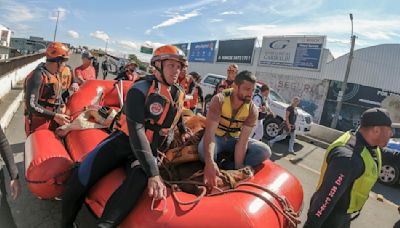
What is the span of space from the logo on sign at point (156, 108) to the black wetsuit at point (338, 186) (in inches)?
57.8

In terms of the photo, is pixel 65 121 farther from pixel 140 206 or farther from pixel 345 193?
pixel 345 193

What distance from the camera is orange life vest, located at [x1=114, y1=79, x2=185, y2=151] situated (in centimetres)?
283

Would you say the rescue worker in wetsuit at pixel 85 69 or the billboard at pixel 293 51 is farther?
the billboard at pixel 293 51

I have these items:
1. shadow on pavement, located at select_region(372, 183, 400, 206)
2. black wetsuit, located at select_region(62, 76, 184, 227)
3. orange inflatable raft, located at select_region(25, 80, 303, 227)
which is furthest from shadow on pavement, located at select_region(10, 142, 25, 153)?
shadow on pavement, located at select_region(372, 183, 400, 206)

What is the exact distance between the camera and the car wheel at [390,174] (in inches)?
306

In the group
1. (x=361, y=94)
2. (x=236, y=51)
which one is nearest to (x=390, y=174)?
(x=361, y=94)

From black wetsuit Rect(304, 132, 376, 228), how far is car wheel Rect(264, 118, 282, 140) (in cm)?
847

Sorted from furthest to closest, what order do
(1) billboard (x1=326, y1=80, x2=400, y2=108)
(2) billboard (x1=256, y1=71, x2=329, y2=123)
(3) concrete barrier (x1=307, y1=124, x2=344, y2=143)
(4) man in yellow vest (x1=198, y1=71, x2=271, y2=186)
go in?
(2) billboard (x1=256, y1=71, x2=329, y2=123) < (1) billboard (x1=326, y1=80, x2=400, y2=108) < (3) concrete barrier (x1=307, y1=124, x2=344, y2=143) < (4) man in yellow vest (x1=198, y1=71, x2=271, y2=186)

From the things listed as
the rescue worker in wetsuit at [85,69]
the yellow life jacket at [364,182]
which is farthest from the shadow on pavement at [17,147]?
the yellow life jacket at [364,182]

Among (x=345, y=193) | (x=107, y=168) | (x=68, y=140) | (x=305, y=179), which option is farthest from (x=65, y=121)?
(x=305, y=179)

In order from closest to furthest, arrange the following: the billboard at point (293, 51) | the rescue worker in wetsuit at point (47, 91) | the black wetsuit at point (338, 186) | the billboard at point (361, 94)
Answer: the black wetsuit at point (338, 186) → the rescue worker in wetsuit at point (47, 91) → the billboard at point (361, 94) → the billboard at point (293, 51)

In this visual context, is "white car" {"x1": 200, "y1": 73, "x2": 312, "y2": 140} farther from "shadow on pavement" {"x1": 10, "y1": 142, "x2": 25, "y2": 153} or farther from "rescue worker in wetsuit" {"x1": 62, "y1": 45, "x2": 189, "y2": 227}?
"rescue worker in wetsuit" {"x1": 62, "y1": 45, "x2": 189, "y2": 227}

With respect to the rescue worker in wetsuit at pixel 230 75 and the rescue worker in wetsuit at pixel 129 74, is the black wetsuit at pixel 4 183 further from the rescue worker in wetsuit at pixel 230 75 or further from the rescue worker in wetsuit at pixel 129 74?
the rescue worker in wetsuit at pixel 129 74

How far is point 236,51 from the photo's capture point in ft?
102
